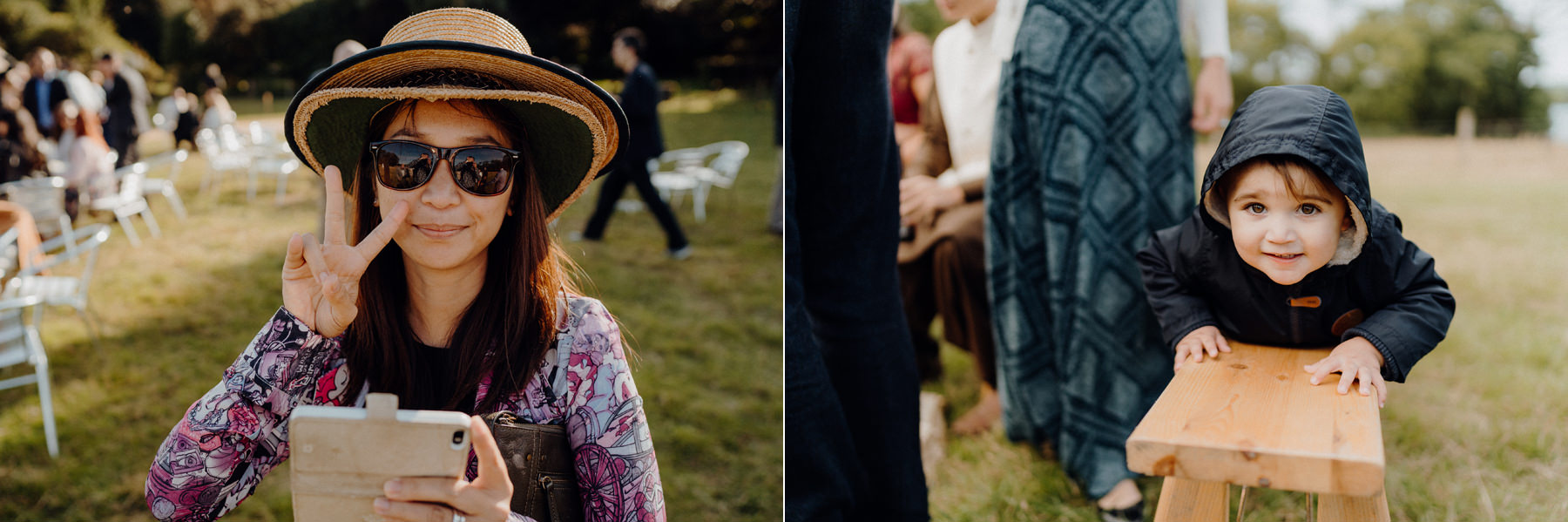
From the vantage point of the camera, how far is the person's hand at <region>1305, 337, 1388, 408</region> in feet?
4.47

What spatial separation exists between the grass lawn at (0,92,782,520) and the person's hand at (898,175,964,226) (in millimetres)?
1054

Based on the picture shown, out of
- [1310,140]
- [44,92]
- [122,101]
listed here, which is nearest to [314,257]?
[1310,140]

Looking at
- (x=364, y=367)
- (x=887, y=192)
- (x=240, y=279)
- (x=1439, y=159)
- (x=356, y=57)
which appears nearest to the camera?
(x=356, y=57)

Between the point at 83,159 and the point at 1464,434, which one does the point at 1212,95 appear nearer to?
the point at 1464,434

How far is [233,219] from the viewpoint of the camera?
7422mm

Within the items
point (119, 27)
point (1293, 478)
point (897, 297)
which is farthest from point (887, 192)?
point (119, 27)

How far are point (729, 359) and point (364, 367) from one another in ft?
11.3

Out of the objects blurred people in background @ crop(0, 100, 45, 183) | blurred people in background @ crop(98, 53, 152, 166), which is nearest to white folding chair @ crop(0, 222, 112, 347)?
blurred people in background @ crop(98, 53, 152, 166)

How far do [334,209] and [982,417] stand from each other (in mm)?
2547

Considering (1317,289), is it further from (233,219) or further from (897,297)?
(233,219)

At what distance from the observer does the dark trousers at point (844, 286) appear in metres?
1.69

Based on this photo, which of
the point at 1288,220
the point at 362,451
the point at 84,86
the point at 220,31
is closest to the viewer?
the point at 362,451

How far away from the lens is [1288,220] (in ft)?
4.67

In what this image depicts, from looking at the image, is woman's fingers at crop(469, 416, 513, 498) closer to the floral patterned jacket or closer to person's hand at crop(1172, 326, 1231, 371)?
the floral patterned jacket
